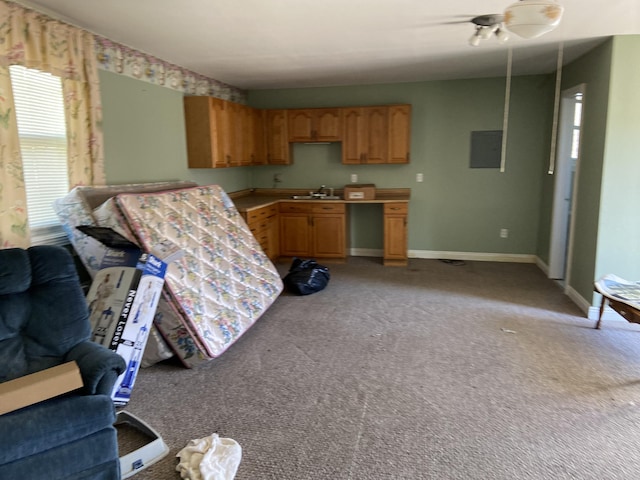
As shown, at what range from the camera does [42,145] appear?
10.5 feet

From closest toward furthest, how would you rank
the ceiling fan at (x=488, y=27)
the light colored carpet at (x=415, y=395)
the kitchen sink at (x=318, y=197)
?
the light colored carpet at (x=415, y=395) < the ceiling fan at (x=488, y=27) < the kitchen sink at (x=318, y=197)

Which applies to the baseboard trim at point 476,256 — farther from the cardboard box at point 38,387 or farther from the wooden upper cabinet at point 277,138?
the cardboard box at point 38,387

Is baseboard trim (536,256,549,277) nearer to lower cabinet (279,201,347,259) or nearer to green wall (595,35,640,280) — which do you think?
green wall (595,35,640,280)

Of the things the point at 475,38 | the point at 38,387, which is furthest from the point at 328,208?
the point at 38,387

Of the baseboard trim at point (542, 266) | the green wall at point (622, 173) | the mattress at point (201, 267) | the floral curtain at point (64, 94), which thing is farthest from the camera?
the baseboard trim at point (542, 266)

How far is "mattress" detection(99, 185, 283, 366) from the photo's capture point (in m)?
3.15

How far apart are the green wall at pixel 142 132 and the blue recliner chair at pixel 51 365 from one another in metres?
1.56

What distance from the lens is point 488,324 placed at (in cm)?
398

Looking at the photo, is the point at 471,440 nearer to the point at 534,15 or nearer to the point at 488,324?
the point at 488,324

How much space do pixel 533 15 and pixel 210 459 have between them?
276cm

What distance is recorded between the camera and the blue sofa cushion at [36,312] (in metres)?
2.29

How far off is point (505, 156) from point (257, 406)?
4905 millimetres

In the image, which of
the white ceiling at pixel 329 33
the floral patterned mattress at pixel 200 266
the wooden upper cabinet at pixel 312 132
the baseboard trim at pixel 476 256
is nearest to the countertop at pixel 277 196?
the wooden upper cabinet at pixel 312 132

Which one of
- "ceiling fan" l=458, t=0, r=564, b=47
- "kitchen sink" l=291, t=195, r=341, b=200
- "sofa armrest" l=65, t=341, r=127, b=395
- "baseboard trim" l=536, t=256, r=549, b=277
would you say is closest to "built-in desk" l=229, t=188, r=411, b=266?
"kitchen sink" l=291, t=195, r=341, b=200
